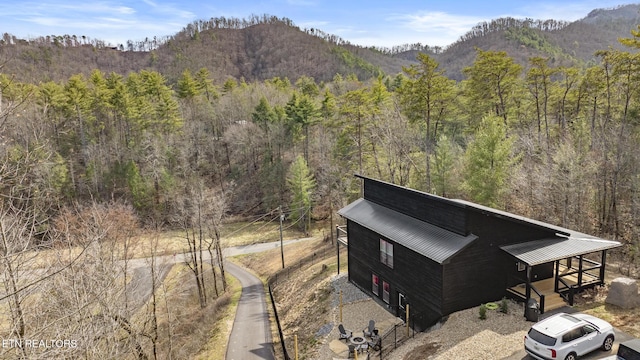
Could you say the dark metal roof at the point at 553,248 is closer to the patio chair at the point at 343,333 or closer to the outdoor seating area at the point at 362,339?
the outdoor seating area at the point at 362,339

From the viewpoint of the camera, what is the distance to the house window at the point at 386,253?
20.0 meters

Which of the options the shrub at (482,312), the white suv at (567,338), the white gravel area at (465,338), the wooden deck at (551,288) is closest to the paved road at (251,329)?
the white gravel area at (465,338)

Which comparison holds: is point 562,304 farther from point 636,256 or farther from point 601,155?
point 601,155

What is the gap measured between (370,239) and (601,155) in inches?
812

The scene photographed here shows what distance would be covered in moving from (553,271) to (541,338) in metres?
6.39

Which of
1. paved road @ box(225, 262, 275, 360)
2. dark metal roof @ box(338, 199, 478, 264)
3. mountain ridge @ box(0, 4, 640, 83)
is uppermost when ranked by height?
mountain ridge @ box(0, 4, 640, 83)

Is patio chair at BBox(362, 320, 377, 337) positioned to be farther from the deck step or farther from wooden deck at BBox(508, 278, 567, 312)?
the deck step

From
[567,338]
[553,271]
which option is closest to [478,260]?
[553,271]

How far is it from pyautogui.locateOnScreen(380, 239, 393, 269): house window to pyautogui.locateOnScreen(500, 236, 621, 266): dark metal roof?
542cm

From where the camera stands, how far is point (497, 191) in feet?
95.5

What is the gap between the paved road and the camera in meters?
22.0

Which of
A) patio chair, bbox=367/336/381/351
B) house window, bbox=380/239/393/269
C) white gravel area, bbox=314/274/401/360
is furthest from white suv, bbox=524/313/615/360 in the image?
house window, bbox=380/239/393/269

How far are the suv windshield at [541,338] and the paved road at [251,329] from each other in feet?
44.7

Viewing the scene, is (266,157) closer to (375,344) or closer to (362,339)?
(362,339)
